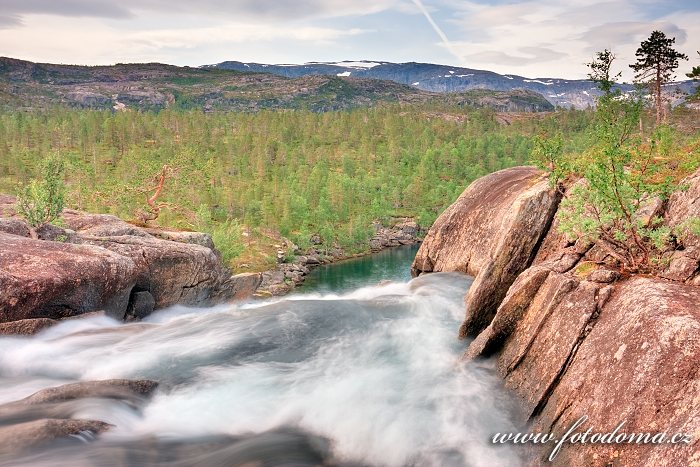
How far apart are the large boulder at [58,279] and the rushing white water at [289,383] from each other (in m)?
1.69

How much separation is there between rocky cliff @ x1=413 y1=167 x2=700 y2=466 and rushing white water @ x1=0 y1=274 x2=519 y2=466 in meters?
1.93

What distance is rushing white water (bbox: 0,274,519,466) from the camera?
17.8 meters

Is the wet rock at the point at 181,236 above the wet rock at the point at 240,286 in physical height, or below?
above

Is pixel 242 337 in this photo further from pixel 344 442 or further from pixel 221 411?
pixel 344 442

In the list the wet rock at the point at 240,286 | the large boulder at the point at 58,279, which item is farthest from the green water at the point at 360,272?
the large boulder at the point at 58,279

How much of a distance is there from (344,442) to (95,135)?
210 metres

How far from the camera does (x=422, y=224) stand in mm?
141750

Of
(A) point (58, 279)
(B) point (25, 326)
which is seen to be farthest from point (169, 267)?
(B) point (25, 326)

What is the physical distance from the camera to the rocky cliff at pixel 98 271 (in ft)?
97.0

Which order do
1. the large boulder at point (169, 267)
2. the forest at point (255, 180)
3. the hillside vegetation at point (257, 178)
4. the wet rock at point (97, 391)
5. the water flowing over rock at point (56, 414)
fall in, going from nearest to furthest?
the water flowing over rock at point (56, 414) → the wet rock at point (97, 391) → the large boulder at point (169, 267) → the forest at point (255, 180) → the hillside vegetation at point (257, 178)

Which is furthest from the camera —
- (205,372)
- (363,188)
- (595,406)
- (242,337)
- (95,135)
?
(95,135)

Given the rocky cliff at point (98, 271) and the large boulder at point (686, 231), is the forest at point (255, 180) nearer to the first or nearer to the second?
the rocky cliff at point (98, 271)

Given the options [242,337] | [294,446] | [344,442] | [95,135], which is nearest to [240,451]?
[294,446]

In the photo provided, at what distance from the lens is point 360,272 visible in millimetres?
103750
